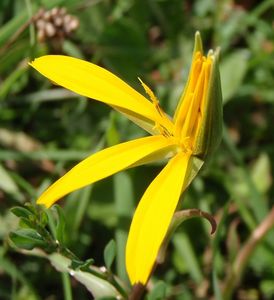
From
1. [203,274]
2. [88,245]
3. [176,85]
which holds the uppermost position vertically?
[176,85]

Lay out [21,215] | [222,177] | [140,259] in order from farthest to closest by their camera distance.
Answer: [222,177], [21,215], [140,259]

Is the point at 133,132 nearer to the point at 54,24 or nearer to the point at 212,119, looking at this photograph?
the point at 54,24

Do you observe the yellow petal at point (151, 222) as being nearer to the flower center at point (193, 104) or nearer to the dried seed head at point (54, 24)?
the flower center at point (193, 104)

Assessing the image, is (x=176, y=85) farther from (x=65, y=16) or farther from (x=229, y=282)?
(x=229, y=282)

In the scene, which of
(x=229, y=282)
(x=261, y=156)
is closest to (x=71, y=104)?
(x=261, y=156)

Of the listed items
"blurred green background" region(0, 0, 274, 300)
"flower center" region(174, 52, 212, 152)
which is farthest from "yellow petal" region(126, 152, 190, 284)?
"blurred green background" region(0, 0, 274, 300)

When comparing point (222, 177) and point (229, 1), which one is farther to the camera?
point (229, 1)
